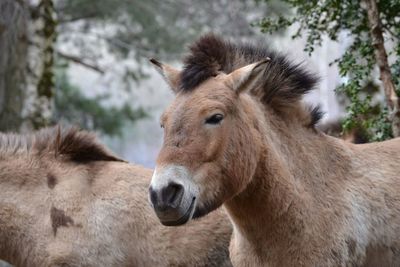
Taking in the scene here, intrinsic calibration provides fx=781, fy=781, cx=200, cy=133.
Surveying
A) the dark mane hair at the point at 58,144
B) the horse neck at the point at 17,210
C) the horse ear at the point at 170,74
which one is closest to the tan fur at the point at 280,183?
the horse ear at the point at 170,74

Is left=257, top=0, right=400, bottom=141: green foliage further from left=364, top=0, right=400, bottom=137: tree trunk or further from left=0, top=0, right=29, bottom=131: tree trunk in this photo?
left=0, top=0, right=29, bottom=131: tree trunk

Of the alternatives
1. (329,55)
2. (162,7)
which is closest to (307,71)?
(162,7)

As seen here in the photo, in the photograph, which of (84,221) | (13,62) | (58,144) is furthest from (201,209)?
(13,62)

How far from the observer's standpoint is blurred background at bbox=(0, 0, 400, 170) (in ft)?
28.5

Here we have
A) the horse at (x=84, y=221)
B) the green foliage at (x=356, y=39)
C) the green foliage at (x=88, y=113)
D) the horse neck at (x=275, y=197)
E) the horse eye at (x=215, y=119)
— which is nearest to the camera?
the horse eye at (x=215, y=119)

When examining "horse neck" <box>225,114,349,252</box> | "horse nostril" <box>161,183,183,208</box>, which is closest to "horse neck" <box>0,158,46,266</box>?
"horse neck" <box>225,114,349,252</box>

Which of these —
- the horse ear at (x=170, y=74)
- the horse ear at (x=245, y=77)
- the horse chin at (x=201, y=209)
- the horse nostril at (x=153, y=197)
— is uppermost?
the horse ear at (x=245, y=77)

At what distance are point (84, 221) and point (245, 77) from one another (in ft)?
8.52

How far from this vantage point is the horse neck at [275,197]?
19.2 feet

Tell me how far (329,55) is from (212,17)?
14.4 meters

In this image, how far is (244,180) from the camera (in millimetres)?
5676

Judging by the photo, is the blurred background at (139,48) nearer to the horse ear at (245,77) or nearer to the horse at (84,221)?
the horse ear at (245,77)

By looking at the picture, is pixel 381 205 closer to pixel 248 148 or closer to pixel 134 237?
pixel 248 148

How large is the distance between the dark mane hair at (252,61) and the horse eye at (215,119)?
16.2 inches
